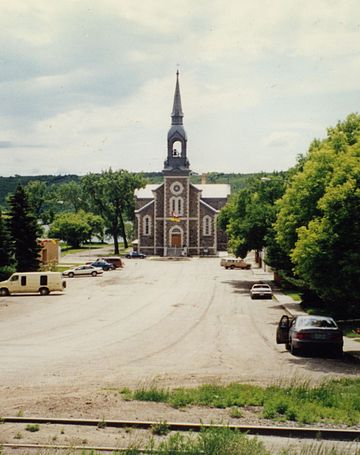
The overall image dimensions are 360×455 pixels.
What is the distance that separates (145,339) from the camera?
1012 inches

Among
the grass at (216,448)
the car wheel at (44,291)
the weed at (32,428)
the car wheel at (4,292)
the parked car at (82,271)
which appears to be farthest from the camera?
the parked car at (82,271)

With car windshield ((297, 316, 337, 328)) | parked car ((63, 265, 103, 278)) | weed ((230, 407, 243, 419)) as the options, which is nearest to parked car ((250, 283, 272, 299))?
car windshield ((297, 316, 337, 328))

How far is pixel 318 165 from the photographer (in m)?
27.7

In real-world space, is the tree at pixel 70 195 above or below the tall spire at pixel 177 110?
below

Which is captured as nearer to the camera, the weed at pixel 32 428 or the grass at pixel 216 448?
the grass at pixel 216 448

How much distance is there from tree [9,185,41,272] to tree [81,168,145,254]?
49.4m

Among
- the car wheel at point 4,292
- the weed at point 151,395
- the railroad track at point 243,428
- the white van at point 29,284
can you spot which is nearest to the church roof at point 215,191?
the white van at point 29,284

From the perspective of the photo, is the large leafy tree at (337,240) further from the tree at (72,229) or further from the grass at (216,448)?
the tree at (72,229)

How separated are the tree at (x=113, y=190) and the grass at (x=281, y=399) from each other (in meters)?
91.5

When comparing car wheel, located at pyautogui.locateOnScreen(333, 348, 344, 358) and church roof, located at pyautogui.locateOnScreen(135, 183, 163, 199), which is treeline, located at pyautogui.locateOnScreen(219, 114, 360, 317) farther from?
church roof, located at pyautogui.locateOnScreen(135, 183, 163, 199)

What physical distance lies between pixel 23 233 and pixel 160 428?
46.5 meters

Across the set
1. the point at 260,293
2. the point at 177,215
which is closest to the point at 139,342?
the point at 260,293

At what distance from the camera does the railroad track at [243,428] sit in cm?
1109

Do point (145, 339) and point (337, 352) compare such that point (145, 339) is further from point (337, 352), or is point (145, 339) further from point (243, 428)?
point (243, 428)
